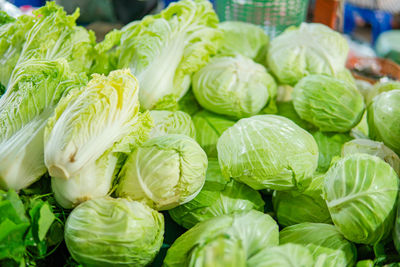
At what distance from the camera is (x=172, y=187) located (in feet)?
6.01

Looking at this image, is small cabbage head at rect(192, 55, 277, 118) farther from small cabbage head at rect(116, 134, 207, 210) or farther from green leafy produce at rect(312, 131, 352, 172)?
small cabbage head at rect(116, 134, 207, 210)

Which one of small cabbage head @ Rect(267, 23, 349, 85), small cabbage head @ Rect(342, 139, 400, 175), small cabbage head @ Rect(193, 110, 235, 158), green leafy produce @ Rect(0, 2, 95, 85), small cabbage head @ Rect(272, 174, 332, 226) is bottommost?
small cabbage head @ Rect(272, 174, 332, 226)

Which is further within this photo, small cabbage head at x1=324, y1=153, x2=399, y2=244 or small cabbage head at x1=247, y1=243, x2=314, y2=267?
small cabbage head at x1=324, y1=153, x2=399, y2=244

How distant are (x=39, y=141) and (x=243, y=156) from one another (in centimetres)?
106

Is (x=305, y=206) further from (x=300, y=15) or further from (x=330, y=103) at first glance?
(x=300, y=15)

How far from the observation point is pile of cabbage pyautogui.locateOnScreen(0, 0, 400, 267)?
1.62 metres

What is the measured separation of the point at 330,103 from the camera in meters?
2.38

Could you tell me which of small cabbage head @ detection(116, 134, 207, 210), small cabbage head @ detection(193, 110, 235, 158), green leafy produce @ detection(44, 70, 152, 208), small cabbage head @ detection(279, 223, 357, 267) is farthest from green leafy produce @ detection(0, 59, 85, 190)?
small cabbage head @ detection(279, 223, 357, 267)

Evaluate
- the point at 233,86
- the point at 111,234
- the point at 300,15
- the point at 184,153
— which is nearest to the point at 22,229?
the point at 111,234

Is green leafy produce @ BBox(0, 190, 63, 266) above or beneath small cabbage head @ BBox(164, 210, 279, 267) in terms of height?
above

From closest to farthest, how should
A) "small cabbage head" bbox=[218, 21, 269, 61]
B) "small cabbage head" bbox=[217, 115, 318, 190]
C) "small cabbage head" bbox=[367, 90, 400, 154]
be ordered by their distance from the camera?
"small cabbage head" bbox=[217, 115, 318, 190]
"small cabbage head" bbox=[367, 90, 400, 154]
"small cabbage head" bbox=[218, 21, 269, 61]

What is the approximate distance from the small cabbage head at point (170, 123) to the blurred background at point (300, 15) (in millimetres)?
2050

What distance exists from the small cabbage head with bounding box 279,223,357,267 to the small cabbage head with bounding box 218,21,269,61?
1.55 meters

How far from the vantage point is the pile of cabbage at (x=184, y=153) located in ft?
5.31
